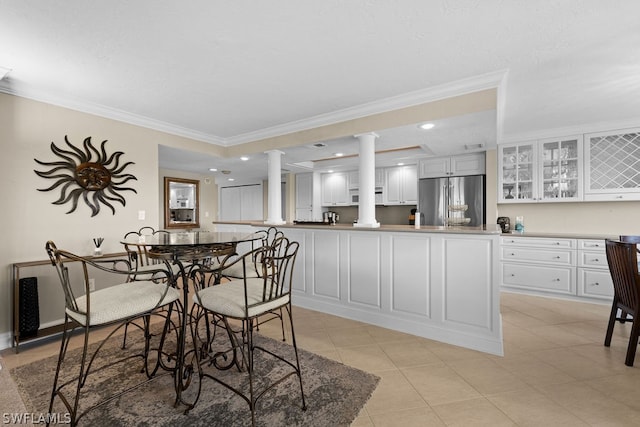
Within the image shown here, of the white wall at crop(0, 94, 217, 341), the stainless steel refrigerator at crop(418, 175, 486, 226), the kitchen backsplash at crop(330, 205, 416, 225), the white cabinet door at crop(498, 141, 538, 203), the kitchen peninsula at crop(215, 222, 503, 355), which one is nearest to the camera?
the kitchen peninsula at crop(215, 222, 503, 355)

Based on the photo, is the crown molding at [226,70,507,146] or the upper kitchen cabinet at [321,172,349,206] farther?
the upper kitchen cabinet at [321,172,349,206]

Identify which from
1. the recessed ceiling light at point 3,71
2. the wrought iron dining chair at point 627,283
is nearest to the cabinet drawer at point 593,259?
the wrought iron dining chair at point 627,283

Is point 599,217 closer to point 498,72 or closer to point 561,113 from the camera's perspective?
point 561,113

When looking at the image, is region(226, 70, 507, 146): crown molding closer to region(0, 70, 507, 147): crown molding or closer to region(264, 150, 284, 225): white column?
region(0, 70, 507, 147): crown molding

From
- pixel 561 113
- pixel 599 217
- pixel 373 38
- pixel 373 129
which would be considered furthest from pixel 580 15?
pixel 599 217

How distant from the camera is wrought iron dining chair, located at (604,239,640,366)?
7.14 ft

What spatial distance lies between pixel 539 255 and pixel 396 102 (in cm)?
304

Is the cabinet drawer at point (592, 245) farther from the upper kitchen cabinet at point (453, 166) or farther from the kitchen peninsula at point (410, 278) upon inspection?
the kitchen peninsula at point (410, 278)

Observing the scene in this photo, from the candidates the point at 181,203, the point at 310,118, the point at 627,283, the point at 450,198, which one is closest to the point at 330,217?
the point at 310,118

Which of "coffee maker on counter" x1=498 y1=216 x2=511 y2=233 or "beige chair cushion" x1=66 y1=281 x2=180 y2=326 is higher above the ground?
"coffee maker on counter" x1=498 y1=216 x2=511 y2=233

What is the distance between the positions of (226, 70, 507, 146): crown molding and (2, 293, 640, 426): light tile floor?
2298mm

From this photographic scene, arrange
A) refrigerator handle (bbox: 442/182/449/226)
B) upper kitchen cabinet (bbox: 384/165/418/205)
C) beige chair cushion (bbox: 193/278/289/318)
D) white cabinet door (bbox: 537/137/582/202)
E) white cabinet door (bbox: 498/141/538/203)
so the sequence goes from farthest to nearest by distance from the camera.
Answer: upper kitchen cabinet (bbox: 384/165/418/205), refrigerator handle (bbox: 442/182/449/226), white cabinet door (bbox: 498/141/538/203), white cabinet door (bbox: 537/137/582/202), beige chair cushion (bbox: 193/278/289/318)

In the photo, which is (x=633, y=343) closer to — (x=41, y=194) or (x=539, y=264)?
(x=539, y=264)

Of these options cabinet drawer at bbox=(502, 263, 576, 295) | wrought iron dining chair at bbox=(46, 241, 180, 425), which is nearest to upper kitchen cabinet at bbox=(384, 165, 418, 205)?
cabinet drawer at bbox=(502, 263, 576, 295)
